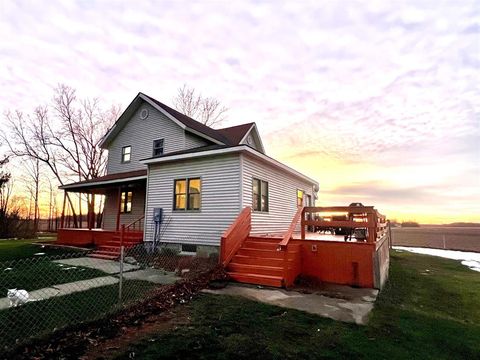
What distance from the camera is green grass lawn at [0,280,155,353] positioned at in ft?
14.3

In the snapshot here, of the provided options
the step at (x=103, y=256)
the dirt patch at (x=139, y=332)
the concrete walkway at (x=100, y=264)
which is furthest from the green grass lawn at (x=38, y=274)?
the dirt patch at (x=139, y=332)

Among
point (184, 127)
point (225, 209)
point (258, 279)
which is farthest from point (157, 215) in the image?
point (258, 279)

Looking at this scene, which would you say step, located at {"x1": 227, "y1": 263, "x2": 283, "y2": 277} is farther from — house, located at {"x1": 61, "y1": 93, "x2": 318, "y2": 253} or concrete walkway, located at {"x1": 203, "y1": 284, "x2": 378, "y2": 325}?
house, located at {"x1": 61, "y1": 93, "x2": 318, "y2": 253}

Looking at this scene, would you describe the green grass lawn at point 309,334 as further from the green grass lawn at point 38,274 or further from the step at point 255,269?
the green grass lawn at point 38,274

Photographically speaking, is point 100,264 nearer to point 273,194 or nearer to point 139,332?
point 139,332

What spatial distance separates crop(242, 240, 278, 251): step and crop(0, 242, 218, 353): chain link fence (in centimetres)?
143

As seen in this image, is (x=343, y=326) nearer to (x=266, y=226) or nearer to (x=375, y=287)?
(x=375, y=287)

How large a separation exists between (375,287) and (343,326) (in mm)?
3358

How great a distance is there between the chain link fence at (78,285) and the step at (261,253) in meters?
1.16

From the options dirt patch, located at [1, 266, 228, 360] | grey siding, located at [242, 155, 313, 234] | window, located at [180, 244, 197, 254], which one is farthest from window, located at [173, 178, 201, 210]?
dirt patch, located at [1, 266, 228, 360]

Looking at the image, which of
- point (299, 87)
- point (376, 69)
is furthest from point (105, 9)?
point (376, 69)

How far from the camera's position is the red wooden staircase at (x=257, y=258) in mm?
7699

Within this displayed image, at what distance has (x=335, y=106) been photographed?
593 inches

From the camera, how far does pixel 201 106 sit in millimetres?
32031
